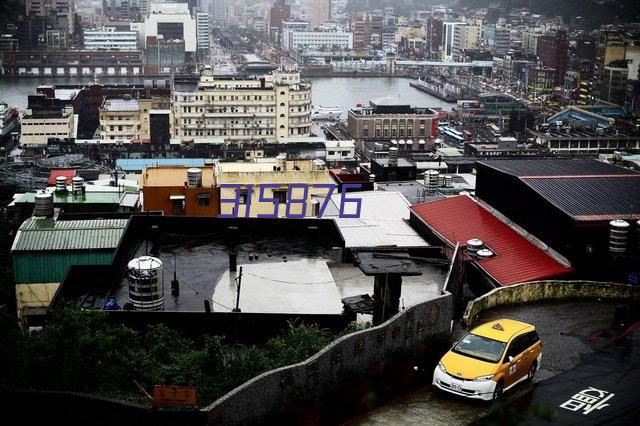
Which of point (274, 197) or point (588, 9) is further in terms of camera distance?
point (588, 9)

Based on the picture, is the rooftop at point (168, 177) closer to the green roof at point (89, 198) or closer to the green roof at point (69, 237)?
the green roof at point (89, 198)

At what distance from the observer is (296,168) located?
7441mm

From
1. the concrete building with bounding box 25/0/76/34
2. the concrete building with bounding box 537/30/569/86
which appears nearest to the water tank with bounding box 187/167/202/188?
the concrete building with bounding box 537/30/569/86

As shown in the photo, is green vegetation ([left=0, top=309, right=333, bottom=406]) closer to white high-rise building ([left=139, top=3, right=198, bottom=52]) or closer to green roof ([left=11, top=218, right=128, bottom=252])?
green roof ([left=11, top=218, right=128, bottom=252])

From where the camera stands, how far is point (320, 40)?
49438mm

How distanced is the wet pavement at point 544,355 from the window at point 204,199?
9.35 ft

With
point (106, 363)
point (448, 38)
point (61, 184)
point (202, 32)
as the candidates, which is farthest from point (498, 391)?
point (202, 32)

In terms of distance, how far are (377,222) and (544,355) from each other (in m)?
2.49

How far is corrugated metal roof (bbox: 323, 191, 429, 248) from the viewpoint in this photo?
197 inches

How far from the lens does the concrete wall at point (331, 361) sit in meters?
2.38

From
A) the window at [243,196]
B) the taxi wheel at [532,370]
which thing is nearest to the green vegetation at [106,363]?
the taxi wheel at [532,370]

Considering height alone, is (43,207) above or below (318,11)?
below

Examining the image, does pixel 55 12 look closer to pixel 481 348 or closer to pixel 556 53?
pixel 556 53

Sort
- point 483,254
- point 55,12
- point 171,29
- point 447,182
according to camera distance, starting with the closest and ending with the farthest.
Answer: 1. point 483,254
2. point 447,182
3. point 55,12
4. point 171,29
